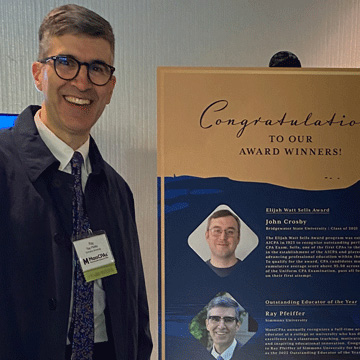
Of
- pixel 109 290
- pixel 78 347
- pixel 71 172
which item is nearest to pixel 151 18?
pixel 71 172

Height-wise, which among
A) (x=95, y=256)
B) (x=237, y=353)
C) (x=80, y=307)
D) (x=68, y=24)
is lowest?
(x=237, y=353)

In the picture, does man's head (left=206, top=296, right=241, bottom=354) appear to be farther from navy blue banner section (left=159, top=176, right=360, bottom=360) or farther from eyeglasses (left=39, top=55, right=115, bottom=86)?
eyeglasses (left=39, top=55, right=115, bottom=86)

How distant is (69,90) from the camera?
1.54m

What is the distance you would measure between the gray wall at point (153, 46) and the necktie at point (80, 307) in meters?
0.93

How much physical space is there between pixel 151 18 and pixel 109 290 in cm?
143

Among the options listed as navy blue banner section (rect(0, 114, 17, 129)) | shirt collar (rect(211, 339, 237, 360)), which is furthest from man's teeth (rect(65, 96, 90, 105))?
shirt collar (rect(211, 339, 237, 360))

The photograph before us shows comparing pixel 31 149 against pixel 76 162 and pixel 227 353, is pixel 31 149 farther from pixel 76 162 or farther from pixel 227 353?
pixel 227 353

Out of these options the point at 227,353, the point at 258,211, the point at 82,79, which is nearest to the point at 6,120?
the point at 82,79

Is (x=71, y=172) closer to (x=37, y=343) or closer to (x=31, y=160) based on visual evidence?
(x=31, y=160)

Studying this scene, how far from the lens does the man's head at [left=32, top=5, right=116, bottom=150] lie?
4.96ft

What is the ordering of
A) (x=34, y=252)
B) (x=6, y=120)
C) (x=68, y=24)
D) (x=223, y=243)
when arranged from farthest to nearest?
(x=6, y=120), (x=223, y=243), (x=68, y=24), (x=34, y=252)

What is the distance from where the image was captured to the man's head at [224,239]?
2023 mm

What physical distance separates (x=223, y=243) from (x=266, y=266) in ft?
0.70

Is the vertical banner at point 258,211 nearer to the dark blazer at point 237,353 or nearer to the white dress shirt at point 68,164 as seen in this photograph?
the dark blazer at point 237,353
